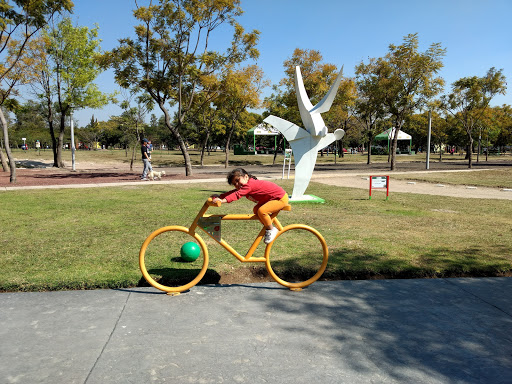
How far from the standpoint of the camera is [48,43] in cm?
2655

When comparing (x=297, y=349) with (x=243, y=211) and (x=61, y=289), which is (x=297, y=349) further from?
(x=243, y=211)

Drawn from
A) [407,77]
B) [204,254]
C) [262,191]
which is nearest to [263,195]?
[262,191]

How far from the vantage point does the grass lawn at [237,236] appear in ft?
16.9

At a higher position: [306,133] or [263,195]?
[306,133]

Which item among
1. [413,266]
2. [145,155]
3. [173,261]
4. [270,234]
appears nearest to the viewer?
A: [270,234]

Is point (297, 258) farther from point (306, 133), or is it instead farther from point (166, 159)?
point (166, 159)

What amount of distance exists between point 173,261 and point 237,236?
5.73ft

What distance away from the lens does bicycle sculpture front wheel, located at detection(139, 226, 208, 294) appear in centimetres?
445

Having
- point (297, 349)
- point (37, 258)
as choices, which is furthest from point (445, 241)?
point (37, 258)

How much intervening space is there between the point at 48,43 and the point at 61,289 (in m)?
27.4

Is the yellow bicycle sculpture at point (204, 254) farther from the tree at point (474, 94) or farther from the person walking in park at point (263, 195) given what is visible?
the tree at point (474, 94)

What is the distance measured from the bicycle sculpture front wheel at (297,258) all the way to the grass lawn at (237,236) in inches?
6.7

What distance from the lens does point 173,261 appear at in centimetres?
550

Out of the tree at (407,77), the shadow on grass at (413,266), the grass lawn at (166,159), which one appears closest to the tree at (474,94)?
the tree at (407,77)
